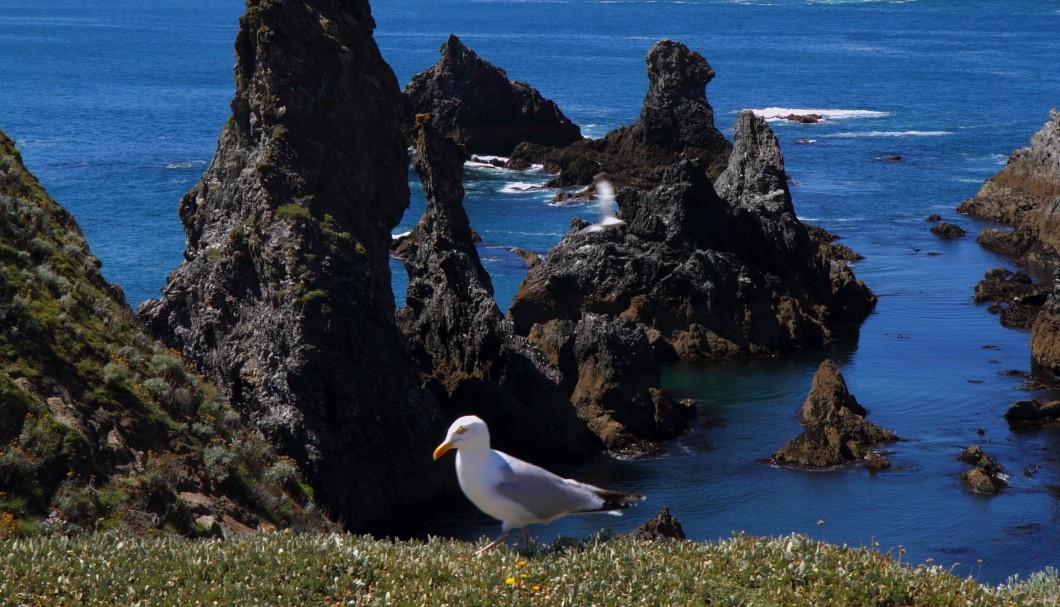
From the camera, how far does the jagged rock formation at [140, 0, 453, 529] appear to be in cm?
3981

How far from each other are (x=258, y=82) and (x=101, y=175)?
68467 mm

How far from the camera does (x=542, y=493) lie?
15.0 m

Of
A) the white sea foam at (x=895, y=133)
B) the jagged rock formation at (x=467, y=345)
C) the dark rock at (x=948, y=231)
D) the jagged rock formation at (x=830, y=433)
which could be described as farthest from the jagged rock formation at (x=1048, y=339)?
the white sea foam at (x=895, y=133)

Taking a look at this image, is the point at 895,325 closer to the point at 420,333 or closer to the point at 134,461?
the point at 420,333

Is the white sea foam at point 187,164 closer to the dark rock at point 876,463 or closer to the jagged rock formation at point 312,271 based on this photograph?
the jagged rock formation at point 312,271

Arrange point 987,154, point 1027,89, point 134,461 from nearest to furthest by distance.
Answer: point 134,461
point 987,154
point 1027,89

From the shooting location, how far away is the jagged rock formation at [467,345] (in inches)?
1873

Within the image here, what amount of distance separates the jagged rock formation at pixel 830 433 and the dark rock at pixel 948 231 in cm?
4320

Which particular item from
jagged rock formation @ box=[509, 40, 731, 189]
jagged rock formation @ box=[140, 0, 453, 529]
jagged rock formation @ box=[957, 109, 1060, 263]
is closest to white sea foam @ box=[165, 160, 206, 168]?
jagged rock formation @ box=[509, 40, 731, 189]

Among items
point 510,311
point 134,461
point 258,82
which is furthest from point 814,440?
point 134,461

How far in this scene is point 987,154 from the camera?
127 metres

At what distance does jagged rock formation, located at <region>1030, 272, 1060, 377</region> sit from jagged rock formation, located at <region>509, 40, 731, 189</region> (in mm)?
48074

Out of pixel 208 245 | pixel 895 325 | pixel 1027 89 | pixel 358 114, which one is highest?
pixel 1027 89

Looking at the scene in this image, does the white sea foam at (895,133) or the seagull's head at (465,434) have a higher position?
the white sea foam at (895,133)
